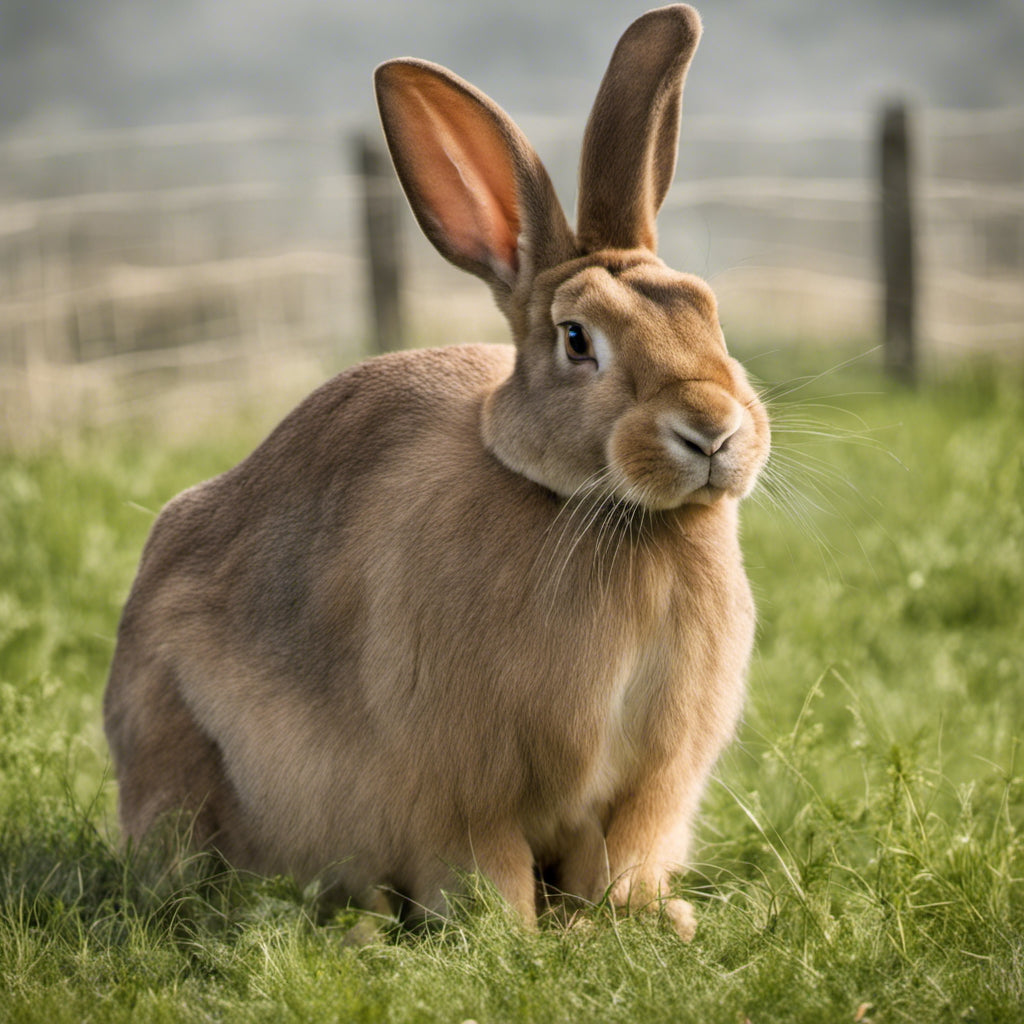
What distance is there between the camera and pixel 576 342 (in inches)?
117

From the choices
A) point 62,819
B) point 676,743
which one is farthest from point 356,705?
point 62,819

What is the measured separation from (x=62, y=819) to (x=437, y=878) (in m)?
1.21

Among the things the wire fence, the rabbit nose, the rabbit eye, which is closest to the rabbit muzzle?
the rabbit nose

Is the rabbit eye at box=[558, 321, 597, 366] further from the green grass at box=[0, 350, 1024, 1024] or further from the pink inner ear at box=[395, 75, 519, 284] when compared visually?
the green grass at box=[0, 350, 1024, 1024]

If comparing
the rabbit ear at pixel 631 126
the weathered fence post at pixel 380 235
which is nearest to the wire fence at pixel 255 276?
the weathered fence post at pixel 380 235

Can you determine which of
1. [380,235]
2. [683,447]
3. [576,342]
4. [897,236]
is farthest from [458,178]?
[897,236]

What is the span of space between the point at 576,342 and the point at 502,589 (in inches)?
22.4

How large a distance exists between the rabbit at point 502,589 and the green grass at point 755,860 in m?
0.19

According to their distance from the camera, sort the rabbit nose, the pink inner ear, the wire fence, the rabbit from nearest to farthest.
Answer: the rabbit nose, the rabbit, the pink inner ear, the wire fence

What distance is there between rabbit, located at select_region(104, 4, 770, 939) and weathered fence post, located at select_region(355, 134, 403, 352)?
7.64 metres

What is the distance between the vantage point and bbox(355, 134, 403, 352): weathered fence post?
36.2 ft

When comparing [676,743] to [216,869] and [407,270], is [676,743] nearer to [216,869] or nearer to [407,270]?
Answer: [216,869]

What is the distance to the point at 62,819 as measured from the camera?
12.5ft

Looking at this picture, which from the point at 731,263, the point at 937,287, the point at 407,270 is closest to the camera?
the point at 731,263
